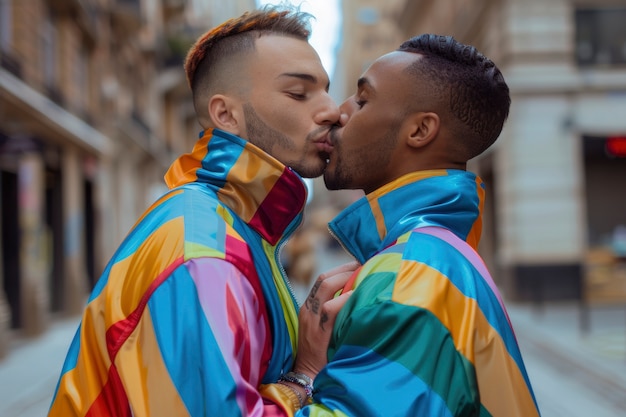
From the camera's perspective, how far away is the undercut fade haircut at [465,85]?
6.59 ft

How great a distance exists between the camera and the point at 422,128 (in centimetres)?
204

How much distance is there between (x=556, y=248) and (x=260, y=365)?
53.7 ft

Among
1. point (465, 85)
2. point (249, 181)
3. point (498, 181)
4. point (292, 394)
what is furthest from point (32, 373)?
point (498, 181)

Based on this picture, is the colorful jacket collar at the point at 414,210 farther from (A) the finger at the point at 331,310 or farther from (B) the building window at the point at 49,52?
(B) the building window at the point at 49,52

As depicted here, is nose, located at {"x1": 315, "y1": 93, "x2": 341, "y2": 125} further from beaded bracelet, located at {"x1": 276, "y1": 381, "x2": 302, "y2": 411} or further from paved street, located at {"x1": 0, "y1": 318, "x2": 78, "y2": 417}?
paved street, located at {"x1": 0, "y1": 318, "x2": 78, "y2": 417}

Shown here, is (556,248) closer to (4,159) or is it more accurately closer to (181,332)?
(4,159)

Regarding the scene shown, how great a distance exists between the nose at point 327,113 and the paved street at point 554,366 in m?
5.46

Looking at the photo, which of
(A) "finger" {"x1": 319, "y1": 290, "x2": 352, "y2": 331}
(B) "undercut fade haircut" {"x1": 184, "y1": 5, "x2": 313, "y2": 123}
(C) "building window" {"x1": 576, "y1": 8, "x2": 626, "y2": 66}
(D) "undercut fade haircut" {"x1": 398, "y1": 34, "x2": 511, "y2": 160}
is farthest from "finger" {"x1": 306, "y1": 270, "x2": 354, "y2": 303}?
(C) "building window" {"x1": 576, "y1": 8, "x2": 626, "y2": 66}

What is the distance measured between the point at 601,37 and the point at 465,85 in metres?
17.6

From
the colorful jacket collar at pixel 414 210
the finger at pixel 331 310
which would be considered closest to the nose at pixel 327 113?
the colorful jacket collar at pixel 414 210

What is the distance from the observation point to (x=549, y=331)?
39.7 feet

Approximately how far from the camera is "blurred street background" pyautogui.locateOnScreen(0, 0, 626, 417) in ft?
38.5

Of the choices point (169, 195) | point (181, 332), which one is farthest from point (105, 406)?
point (169, 195)

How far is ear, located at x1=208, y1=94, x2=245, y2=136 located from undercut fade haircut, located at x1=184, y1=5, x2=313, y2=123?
68 mm
